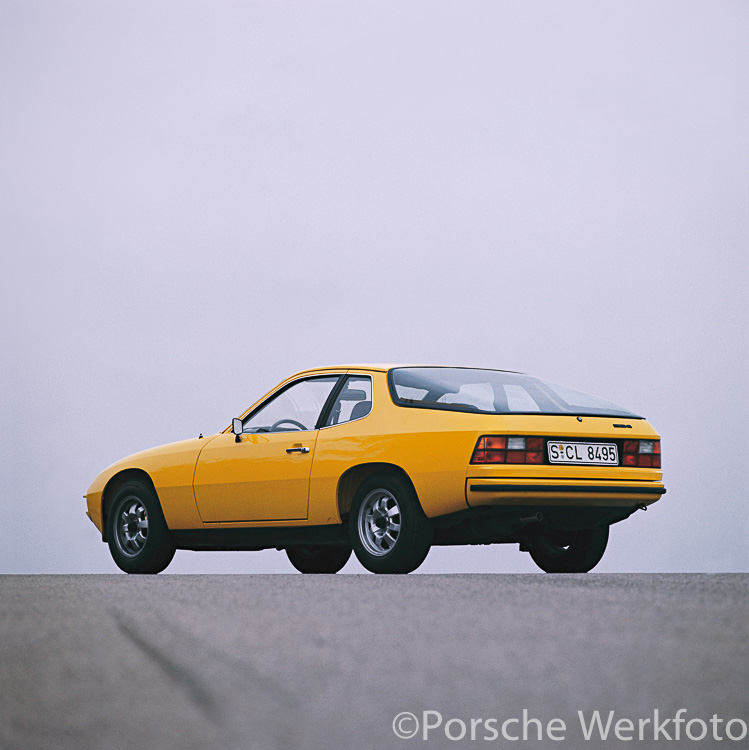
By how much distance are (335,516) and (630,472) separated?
1.98 m

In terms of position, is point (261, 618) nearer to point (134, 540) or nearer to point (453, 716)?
point (453, 716)

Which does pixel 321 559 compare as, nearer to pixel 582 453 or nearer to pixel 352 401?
pixel 352 401

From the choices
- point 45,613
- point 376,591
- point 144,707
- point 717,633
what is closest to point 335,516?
point 376,591

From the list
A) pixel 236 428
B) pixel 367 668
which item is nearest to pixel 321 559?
pixel 236 428

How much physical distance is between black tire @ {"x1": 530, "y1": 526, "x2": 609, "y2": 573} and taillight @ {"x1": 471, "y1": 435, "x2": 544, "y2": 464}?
5.16ft

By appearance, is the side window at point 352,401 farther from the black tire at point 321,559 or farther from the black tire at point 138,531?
the black tire at point 321,559

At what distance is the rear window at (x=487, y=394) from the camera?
8195mm

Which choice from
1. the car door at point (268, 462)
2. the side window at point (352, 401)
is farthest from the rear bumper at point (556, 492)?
the car door at point (268, 462)

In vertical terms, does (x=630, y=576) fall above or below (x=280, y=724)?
below

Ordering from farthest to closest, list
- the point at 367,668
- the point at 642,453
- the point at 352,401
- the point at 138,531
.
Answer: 1. the point at 138,531
2. the point at 352,401
3. the point at 642,453
4. the point at 367,668

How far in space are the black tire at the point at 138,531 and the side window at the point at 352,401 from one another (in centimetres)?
190

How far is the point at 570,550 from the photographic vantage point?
946 cm

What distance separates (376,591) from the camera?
6.09m

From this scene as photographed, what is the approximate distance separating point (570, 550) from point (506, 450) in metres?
2.03
